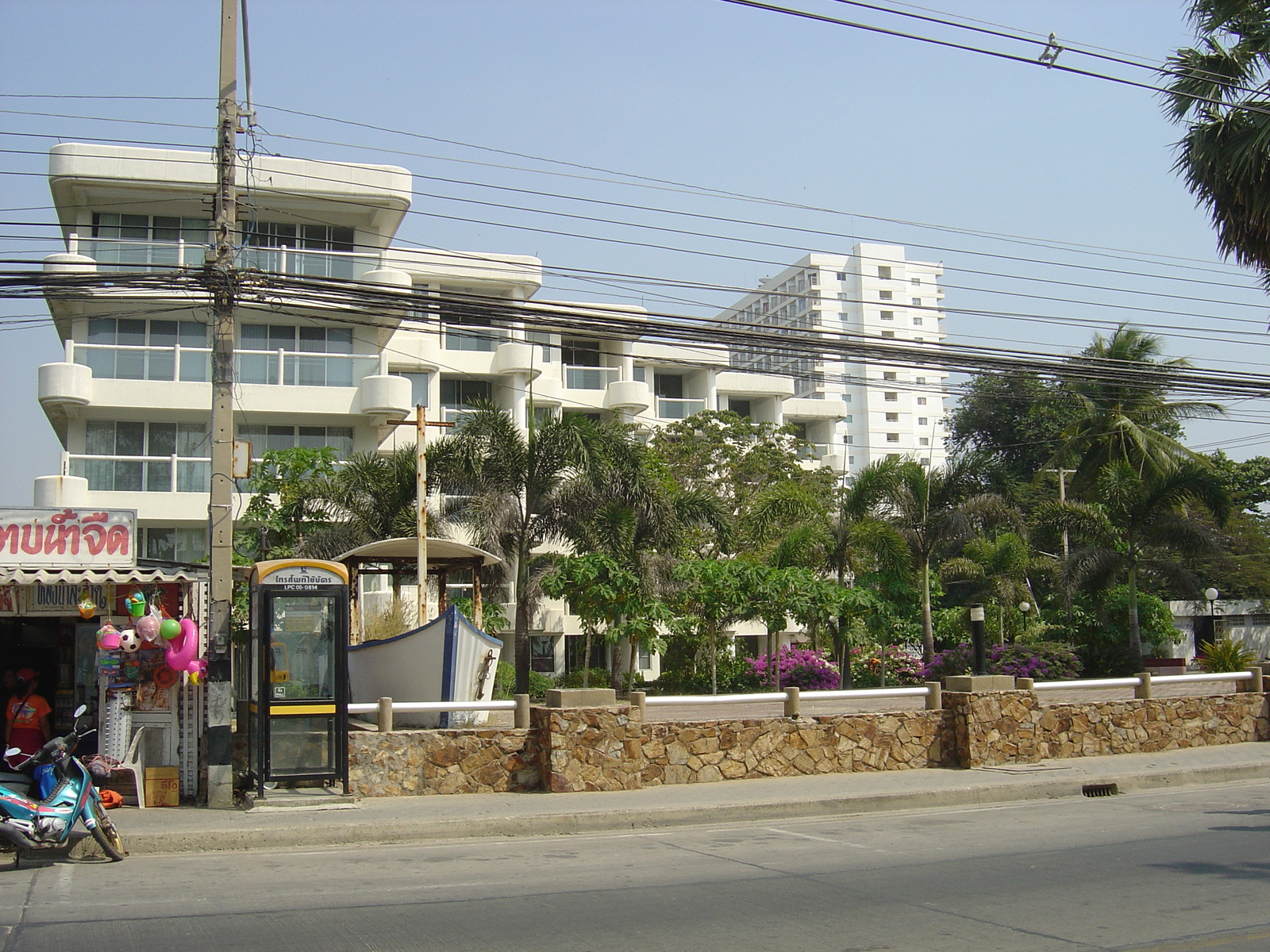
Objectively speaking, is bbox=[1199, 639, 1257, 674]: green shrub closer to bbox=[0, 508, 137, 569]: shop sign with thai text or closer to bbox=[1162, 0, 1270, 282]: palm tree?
bbox=[1162, 0, 1270, 282]: palm tree

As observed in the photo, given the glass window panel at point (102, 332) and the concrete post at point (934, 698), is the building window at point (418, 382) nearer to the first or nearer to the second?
the glass window panel at point (102, 332)

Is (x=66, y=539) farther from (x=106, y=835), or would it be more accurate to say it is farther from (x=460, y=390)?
(x=460, y=390)

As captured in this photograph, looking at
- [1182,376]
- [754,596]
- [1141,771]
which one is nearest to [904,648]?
[754,596]

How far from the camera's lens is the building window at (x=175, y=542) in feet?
101

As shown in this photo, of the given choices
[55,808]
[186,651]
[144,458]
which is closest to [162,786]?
[186,651]

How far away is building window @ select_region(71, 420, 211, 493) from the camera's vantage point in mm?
29938

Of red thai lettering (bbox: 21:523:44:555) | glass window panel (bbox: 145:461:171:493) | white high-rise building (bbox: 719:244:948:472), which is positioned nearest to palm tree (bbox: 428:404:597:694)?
glass window panel (bbox: 145:461:171:493)

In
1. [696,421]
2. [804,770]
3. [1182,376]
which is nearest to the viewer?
[804,770]

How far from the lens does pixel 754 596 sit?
1136 inches

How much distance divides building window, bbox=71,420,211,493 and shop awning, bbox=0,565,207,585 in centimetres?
1739

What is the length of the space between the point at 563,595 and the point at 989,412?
137ft

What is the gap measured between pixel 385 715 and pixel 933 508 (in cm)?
1924

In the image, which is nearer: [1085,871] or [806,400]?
[1085,871]

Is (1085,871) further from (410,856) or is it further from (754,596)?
(754,596)
